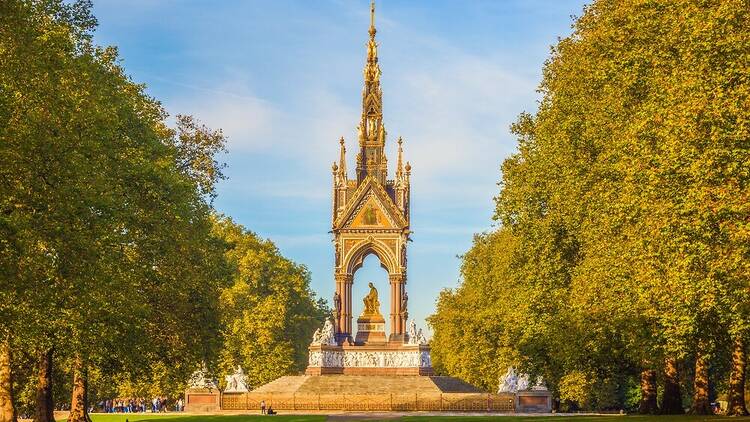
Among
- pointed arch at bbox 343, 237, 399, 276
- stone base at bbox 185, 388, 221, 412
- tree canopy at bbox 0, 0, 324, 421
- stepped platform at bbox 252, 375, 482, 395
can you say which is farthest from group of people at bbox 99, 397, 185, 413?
tree canopy at bbox 0, 0, 324, 421

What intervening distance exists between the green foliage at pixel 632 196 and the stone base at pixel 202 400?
20.4m

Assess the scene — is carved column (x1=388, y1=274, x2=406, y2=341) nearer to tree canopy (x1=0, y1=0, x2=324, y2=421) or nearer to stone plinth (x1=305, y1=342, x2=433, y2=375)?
stone plinth (x1=305, y1=342, x2=433, y2=375)

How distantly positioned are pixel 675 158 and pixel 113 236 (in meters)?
18.8

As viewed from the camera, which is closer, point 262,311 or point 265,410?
point 265,410

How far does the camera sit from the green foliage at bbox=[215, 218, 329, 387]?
85.9m

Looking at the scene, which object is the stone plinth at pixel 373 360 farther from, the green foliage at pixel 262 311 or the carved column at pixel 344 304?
the green foliage at pixel 262 311

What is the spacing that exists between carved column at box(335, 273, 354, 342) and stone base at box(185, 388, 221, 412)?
9.66 metres

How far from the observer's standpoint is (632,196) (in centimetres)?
3397

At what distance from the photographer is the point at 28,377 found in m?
49.5

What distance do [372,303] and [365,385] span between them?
780 cm

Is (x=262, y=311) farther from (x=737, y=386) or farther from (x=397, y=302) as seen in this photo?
(x=737, y=386)

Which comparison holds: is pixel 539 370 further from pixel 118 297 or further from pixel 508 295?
pixel 118 297

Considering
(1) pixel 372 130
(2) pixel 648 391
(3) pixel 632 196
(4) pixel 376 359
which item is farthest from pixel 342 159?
(3) pixel 632 196

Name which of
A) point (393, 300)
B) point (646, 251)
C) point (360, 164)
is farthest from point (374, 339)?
point (646, 251)
